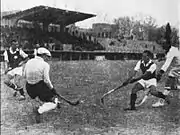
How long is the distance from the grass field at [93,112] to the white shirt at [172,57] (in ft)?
0.71

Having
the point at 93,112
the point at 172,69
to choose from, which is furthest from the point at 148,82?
the point at 93,112

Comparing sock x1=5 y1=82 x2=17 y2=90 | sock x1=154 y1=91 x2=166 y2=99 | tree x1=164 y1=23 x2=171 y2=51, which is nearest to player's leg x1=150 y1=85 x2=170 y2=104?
sock x1=154 y1=91 x2=166 y2=99

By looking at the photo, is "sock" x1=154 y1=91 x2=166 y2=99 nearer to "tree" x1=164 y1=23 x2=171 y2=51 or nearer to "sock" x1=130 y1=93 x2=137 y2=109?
"sock" x1=130 y1=93 x2=137 y2=109

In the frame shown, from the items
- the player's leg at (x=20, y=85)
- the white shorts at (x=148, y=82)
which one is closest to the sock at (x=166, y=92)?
the white shorts at (x=148, y=82)

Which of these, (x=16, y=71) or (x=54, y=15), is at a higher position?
(x=54, y=15)

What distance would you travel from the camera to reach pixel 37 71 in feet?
13.8

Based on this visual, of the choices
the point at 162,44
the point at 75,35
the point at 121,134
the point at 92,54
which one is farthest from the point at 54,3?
the point at 121,134

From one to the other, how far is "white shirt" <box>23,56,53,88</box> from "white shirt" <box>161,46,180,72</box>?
1.49 m

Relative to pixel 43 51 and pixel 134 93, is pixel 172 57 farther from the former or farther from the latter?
pixel 43 51

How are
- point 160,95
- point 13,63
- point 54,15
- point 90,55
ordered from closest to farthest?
point 160,95 < point 90,55 < point 54,15 < point 13,63

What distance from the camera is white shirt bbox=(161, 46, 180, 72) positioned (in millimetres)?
3557

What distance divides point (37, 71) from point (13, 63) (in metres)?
0.54

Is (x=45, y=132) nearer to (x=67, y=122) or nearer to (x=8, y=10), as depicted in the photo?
(x=67, y=122)

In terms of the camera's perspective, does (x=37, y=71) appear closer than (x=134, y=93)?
No
